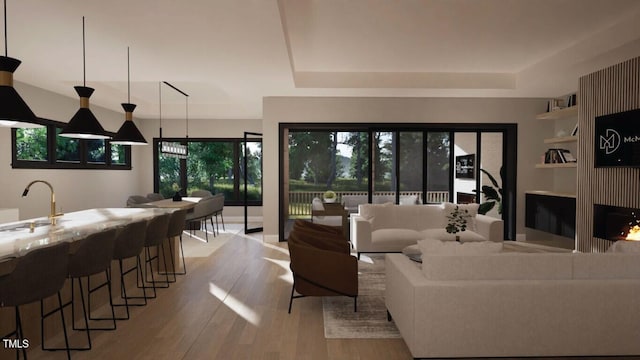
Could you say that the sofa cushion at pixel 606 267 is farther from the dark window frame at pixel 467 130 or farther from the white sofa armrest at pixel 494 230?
the dark window frame at pixel 467 130

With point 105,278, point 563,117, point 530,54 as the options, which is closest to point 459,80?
point 530,54

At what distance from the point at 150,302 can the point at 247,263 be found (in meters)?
1.73

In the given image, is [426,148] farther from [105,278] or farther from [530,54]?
[105,278]

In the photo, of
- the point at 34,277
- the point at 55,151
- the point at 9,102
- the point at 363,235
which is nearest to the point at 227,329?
the point at 34,277

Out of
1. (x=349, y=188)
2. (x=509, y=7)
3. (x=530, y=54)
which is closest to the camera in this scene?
(x=509, y=7)

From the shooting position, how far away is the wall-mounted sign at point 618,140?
4.33 meters

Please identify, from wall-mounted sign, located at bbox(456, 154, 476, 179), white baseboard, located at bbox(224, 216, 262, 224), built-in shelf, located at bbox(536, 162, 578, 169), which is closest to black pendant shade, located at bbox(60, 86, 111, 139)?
white baseboard, located at bbox(224, 216, 262, 224)

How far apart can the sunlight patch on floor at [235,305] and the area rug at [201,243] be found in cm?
181

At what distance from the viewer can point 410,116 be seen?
23.1 ft

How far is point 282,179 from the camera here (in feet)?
22.7

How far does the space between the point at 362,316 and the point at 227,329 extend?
127 cm

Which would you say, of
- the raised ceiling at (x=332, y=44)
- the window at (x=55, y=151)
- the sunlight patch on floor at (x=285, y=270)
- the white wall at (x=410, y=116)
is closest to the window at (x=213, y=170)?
the window at (x=55, y=151)

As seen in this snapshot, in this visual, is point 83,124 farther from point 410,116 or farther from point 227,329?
point 410,116

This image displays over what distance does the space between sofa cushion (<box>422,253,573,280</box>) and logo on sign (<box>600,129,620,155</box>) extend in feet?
10.1
